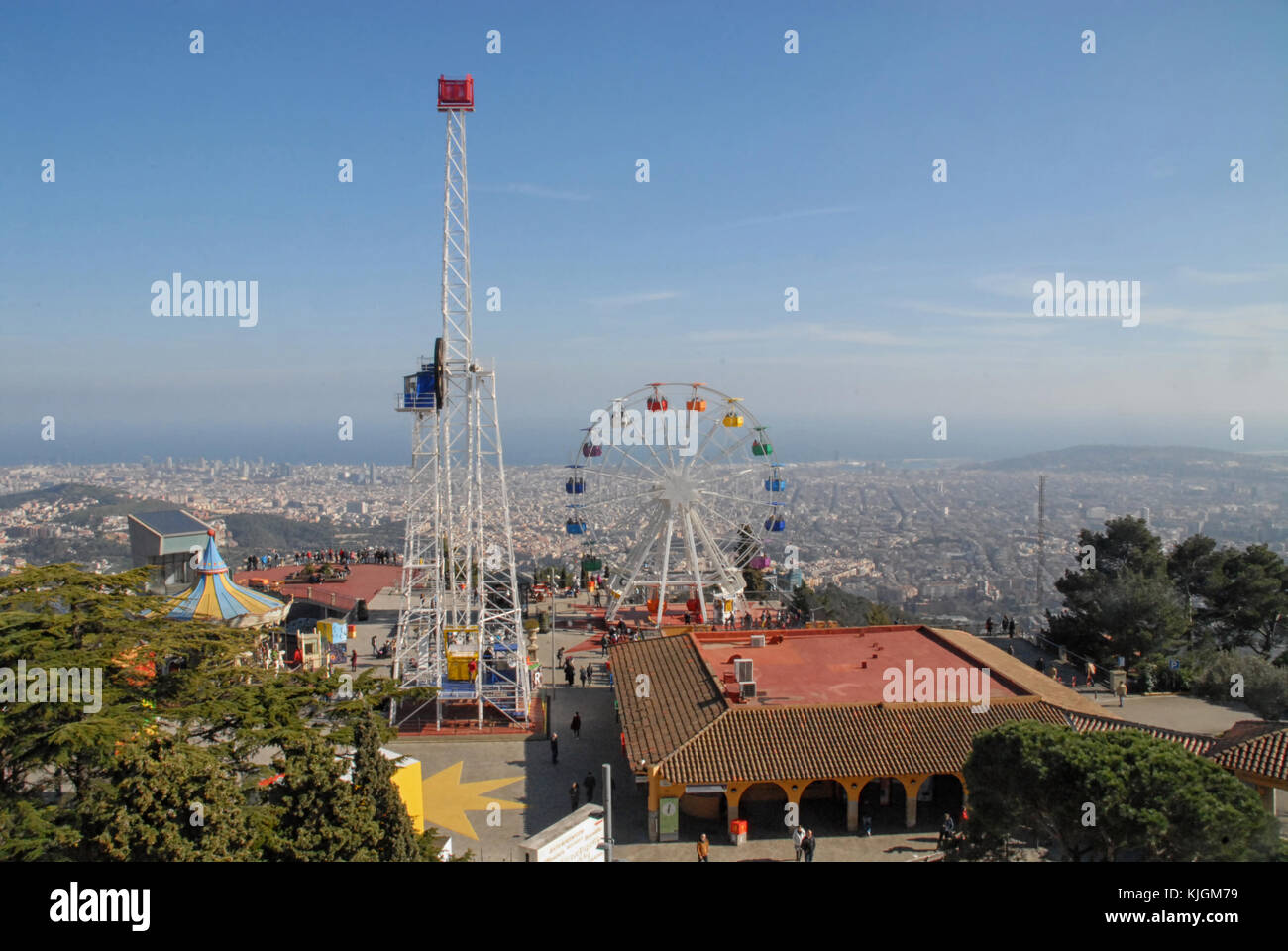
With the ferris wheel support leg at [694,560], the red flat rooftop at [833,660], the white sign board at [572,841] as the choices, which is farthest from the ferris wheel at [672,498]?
the white sign board at [572,841]

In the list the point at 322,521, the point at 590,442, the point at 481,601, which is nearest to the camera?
the point at 481,601

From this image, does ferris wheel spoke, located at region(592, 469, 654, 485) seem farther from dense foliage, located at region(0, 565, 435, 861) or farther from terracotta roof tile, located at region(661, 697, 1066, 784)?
dense foliage, located at region(0, 565, 435, 861)

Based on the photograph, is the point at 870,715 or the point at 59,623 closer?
the point at 59,623

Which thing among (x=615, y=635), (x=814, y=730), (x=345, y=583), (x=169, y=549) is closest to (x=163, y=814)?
(x=814, y=730)

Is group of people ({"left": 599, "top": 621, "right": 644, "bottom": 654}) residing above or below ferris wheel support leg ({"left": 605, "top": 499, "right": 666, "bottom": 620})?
below

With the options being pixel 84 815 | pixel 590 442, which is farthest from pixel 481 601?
pixel 84 815

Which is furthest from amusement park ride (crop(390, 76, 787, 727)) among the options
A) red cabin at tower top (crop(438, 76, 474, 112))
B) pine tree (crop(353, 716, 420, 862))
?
pine tree (crop(353, 716, 420, 862))
